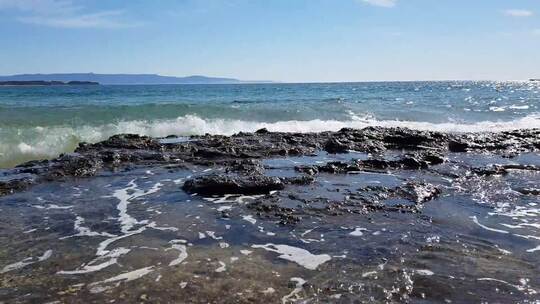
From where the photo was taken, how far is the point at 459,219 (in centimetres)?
774

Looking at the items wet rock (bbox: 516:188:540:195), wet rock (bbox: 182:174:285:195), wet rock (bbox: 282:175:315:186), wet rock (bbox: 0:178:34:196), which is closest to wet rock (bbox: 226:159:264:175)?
wet rock (bbox: 282:175:315:186)

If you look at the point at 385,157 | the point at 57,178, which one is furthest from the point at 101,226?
the point at 385,157

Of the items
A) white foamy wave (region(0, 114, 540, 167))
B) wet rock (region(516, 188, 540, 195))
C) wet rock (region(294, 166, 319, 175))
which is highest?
wet rock (region(294, 166, 319, 175))

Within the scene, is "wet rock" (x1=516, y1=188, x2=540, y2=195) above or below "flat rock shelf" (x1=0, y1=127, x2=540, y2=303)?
above

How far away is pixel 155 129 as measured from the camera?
74.0 feet

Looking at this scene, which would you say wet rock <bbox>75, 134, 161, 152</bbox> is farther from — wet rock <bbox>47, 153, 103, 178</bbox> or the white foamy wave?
the white foamy wave

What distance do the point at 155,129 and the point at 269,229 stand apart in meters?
16.3

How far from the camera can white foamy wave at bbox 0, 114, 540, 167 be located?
55.0ft

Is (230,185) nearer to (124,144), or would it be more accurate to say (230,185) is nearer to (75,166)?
(75,166)

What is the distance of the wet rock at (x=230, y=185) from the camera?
31.1ft

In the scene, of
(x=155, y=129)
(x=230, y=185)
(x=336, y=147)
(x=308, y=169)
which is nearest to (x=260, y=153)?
(x=336, y=147)

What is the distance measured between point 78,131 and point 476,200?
16.1m

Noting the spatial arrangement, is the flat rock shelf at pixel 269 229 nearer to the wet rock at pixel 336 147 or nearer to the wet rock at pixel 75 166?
the wet rock at pixel 75 166

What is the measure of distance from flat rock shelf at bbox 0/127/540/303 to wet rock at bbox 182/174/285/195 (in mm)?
28
